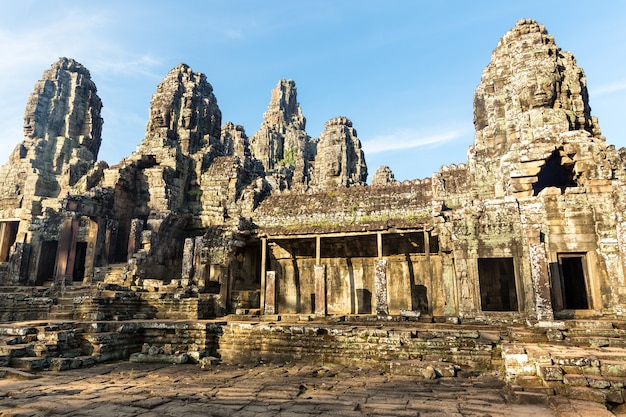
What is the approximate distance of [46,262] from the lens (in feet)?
77.9

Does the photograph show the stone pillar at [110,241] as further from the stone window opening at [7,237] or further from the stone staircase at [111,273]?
the stone window opening at [7,237]

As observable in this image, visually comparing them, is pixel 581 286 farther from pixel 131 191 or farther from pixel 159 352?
pixel 131 191

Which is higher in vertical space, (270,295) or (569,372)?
(270,295)

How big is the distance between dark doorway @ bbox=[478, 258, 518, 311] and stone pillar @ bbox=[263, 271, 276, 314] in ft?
28.8

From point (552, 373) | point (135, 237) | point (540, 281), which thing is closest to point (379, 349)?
point (552, 373)

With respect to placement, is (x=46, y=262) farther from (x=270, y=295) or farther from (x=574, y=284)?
(x=574, y=284)

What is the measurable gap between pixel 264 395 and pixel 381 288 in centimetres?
955

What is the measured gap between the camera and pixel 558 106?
15227 mm

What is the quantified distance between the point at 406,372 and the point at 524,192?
27.0 ft

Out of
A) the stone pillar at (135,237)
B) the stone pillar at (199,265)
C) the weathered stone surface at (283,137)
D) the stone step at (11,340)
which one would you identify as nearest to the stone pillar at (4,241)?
the stone pillar at (135,237)

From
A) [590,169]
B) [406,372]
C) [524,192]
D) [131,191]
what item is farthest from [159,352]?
[131,191]

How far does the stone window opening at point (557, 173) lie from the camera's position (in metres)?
13.7

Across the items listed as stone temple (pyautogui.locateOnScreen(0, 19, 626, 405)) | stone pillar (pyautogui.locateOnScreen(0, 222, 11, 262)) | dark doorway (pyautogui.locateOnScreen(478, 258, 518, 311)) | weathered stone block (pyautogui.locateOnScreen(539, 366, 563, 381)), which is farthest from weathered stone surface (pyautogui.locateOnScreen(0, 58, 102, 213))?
weathered stone block (pyautogui.locateOnScreen(539, 366, 563, 381))

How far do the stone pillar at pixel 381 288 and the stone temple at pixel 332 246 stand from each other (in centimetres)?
6
